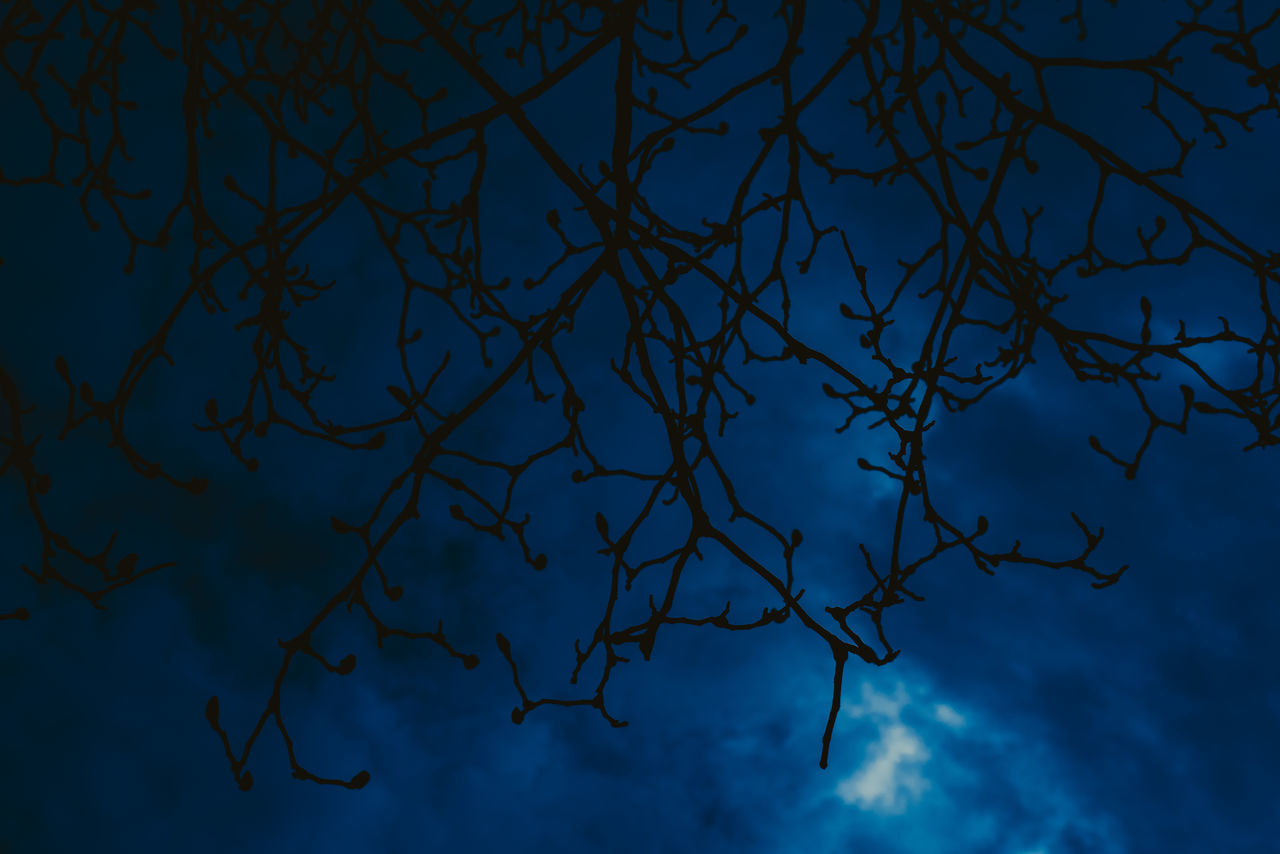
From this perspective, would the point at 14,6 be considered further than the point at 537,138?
Yes

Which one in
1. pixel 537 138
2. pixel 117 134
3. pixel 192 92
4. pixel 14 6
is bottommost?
pixel 537 138

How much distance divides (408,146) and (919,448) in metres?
1.23

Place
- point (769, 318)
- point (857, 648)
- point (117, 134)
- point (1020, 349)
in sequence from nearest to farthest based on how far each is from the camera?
point (857, 648)
point (769, 318)
point (1020, 349)
point (117, 134)

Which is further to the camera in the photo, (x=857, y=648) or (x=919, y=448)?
(x=919, y=448)

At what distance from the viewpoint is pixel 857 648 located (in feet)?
5.90

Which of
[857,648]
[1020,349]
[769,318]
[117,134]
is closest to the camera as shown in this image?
[857,648]

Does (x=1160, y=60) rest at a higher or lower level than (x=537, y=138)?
higher

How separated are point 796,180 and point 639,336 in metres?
0.60

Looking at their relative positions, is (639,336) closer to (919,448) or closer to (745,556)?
(745,556)

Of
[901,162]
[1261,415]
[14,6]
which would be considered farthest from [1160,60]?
[14,6]

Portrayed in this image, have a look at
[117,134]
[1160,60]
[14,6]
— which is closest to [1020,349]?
[1160,60]

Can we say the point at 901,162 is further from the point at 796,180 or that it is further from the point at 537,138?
the point at 537,138

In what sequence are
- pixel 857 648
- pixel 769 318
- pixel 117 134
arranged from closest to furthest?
pixel 857 648 → pixel 769 318 → pixel 117 134

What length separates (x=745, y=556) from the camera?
185 centimetres
